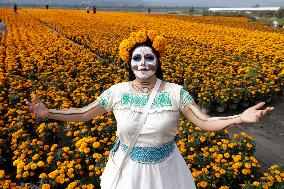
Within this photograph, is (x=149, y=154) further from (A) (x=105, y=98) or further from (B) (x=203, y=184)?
(B) (x=203, y=184)

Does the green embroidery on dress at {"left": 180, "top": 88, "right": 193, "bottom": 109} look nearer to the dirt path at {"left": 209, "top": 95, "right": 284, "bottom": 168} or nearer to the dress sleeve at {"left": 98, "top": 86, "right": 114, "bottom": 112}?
the dress sleeve at {"left": 98, "top": 86, "right": 114, "bottom": 112}

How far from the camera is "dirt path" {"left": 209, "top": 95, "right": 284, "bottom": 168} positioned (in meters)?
5.75

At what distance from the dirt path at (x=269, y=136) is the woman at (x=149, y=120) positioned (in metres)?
3.50

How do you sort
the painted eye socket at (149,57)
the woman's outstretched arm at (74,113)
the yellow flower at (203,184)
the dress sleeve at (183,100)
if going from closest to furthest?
the dress sleeve at (183,100) < the painted eye socket at (149,57) < the woman's outstretched arm at (74,113) < the yellow flower at (203,184)

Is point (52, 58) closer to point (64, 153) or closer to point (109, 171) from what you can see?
point (64, 153)

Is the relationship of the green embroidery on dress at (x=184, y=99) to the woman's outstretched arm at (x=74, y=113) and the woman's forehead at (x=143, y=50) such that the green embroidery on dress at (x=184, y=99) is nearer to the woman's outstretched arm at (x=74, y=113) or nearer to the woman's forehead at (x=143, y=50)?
the woman's forehead at (x=143, y=50)

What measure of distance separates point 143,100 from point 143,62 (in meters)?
0.32

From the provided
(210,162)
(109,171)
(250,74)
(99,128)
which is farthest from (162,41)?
(250,74)

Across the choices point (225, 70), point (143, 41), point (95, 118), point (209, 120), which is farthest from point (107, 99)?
point (225, 70)

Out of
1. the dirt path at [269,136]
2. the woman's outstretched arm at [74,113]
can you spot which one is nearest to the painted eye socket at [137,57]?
the woman's outstretched arm at [74,113]

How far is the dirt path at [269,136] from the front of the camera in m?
5.75

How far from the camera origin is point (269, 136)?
22.0 feet

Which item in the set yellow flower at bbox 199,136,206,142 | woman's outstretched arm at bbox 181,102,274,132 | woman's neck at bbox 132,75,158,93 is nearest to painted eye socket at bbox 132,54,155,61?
woman's neck at bbox 132,75,158,93

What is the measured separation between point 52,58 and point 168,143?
381 inches
